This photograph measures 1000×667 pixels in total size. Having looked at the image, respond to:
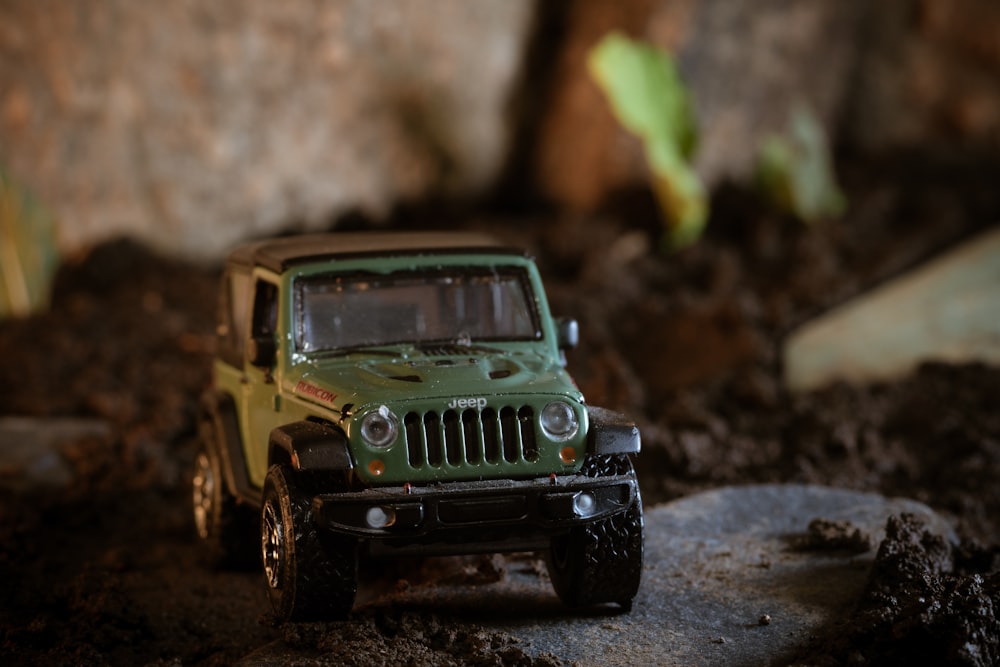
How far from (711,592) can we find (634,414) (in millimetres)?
3127

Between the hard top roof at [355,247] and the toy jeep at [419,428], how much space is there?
0.01 metres

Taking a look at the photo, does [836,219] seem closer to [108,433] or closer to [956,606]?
[108,433]

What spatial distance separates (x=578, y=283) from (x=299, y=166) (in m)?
2.54

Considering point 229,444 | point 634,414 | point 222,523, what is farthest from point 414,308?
point 634,414

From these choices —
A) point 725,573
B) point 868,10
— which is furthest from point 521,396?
point 868,10

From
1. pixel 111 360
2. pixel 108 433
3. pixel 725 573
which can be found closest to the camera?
pixel 725 573

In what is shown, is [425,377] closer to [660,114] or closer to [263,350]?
[263,350]

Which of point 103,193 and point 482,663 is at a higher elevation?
point 103,193

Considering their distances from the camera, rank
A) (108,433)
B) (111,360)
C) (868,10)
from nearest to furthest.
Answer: (108,433)
(111,360)
(868,10)

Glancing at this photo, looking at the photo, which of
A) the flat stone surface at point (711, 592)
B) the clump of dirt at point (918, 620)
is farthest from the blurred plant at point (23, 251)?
the clump of dirt at point (918, 620)

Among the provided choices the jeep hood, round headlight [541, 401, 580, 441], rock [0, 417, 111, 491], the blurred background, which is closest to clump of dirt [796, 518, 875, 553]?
the blurred background

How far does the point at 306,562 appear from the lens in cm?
555

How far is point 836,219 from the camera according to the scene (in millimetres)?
11758

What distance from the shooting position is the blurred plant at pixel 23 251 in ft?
36.0
